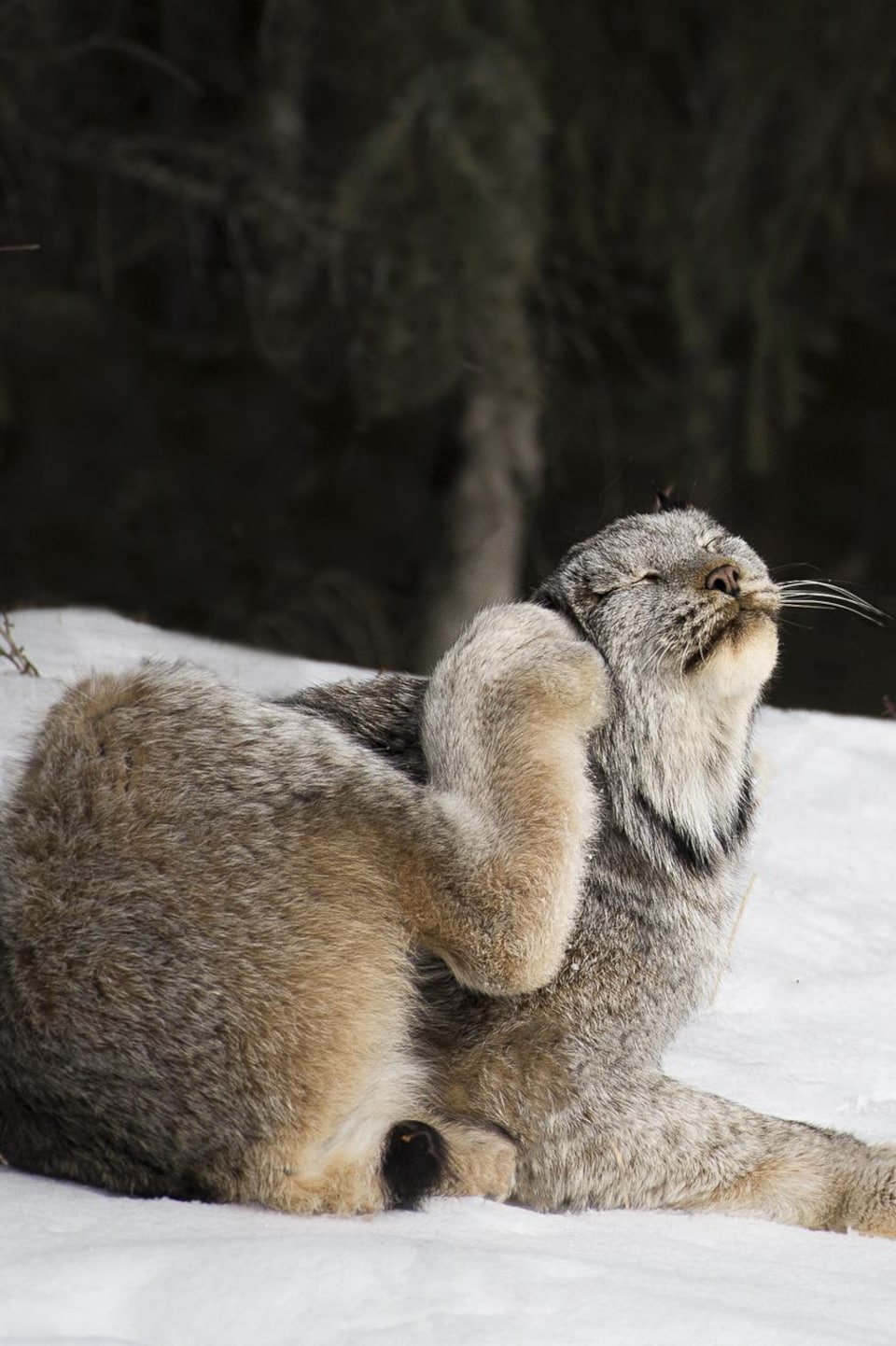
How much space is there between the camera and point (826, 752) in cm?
488

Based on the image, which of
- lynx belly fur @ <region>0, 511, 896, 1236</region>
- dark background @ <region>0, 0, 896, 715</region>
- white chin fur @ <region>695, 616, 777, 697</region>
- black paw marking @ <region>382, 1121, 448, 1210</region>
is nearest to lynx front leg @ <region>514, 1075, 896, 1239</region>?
lynx belly fur @ <region>0, 511, 896, 1236</region>

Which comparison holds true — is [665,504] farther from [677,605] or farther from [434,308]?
[434,308]

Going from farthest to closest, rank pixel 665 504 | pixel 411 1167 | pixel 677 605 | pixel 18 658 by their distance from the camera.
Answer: pixel 18 658
pixel 665 504
pixel 677 605
pixel 411 1167

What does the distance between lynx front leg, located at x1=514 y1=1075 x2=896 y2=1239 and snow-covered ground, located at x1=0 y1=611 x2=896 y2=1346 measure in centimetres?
6

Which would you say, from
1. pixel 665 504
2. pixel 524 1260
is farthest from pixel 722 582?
pixel 524 1260

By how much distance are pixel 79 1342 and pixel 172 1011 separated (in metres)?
0.70

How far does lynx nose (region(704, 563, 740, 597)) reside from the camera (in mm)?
3004

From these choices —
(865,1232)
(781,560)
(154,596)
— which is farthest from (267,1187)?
(781,560)

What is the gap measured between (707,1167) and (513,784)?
2.44 feet

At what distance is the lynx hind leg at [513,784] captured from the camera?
8.77 ft

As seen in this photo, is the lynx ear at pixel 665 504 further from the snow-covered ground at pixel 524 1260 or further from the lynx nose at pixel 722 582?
the snow-covered ground at pixel 524 1260

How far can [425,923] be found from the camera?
269 cm

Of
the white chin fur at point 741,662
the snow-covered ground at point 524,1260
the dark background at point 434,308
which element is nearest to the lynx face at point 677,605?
the white chin fur at point 741,662

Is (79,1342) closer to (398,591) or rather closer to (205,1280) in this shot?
(205,1280)
